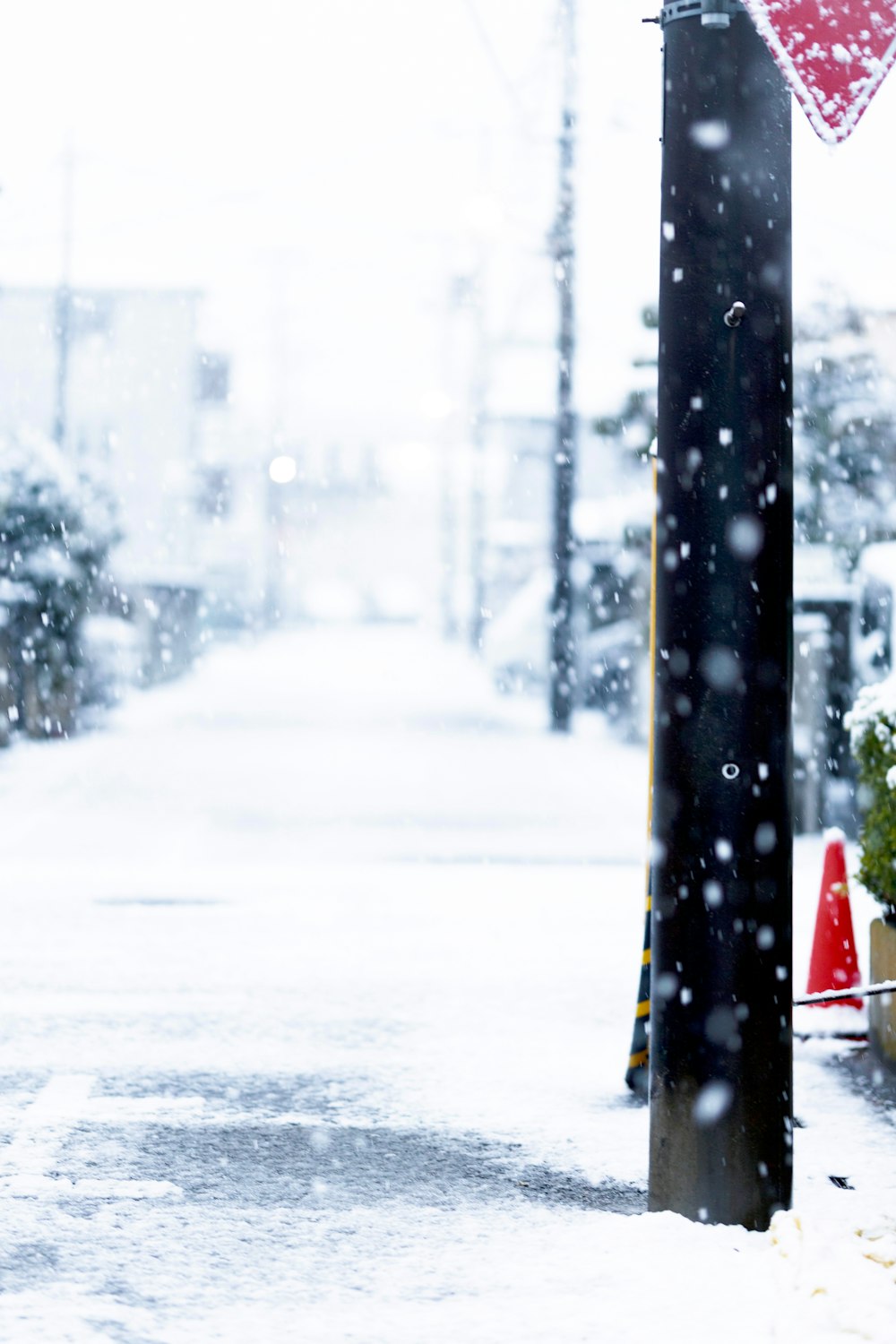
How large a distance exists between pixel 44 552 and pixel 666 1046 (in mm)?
16307

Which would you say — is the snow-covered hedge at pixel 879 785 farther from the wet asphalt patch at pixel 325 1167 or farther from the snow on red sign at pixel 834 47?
the snow on red sign at pixel 834 47

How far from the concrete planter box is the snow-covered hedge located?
110mm

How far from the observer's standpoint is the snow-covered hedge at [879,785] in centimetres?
618

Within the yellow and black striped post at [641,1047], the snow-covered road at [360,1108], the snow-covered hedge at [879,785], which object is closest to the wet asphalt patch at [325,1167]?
the snow-covered road at [360,1108]

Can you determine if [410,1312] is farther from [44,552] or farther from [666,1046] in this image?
[44,552]

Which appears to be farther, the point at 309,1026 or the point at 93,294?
the point at 93,294

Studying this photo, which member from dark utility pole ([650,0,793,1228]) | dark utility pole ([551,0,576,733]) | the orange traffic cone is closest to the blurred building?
dark utility pole ([551,0,576,733])

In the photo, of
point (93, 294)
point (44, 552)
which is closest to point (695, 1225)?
point (44, 552)

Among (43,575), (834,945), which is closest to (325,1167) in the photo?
(834,945)

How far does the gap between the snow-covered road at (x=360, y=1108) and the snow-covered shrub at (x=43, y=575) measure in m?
6.26

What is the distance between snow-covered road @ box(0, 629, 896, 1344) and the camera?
12.5 feet

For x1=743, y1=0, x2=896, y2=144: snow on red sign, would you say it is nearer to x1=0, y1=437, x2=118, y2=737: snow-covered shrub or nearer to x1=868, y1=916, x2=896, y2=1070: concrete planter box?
x1=868, y1=916, x2=896, y2=1070: concrete planter box


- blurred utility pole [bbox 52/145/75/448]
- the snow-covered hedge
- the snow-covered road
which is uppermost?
blurred utility pole [bbox 52/145/75/448]

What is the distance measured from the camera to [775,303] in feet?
13.5
